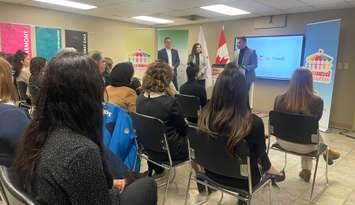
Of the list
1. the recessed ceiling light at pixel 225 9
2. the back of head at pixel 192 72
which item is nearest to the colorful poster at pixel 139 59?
the recessed ceiling light at pixel 225 9

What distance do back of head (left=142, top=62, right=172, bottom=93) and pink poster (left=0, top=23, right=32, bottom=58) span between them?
16.5 feet

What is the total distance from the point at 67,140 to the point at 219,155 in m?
1.02

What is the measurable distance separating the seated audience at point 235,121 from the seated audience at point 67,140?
91 centimetres

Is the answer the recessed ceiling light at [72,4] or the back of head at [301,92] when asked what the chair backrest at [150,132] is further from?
the recessed ceiling light at [72,4]

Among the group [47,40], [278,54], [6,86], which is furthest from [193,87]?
[47,40]

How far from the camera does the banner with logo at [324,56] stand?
4.99 m

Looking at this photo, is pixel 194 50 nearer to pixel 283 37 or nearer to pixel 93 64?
pixel 283 37

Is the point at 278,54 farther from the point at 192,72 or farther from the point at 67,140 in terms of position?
the point at 67,140

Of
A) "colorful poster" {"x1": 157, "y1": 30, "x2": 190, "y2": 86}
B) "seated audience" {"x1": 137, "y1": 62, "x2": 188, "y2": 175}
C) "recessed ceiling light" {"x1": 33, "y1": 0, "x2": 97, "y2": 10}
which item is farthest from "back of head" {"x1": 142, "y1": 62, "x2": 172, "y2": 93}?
"colorful poster" {"x1": 157, "y1": 30, "x2": 190, "y2": 86}

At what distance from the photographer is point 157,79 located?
2.41m

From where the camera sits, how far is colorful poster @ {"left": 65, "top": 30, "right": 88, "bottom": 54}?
7.05 metres

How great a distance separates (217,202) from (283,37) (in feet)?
16.0

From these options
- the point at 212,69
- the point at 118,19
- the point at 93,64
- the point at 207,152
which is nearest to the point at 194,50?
the point at 212,69

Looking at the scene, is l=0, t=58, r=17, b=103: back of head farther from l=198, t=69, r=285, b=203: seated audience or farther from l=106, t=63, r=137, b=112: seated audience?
l=198, t=69, r=285, b=203: seated audience
